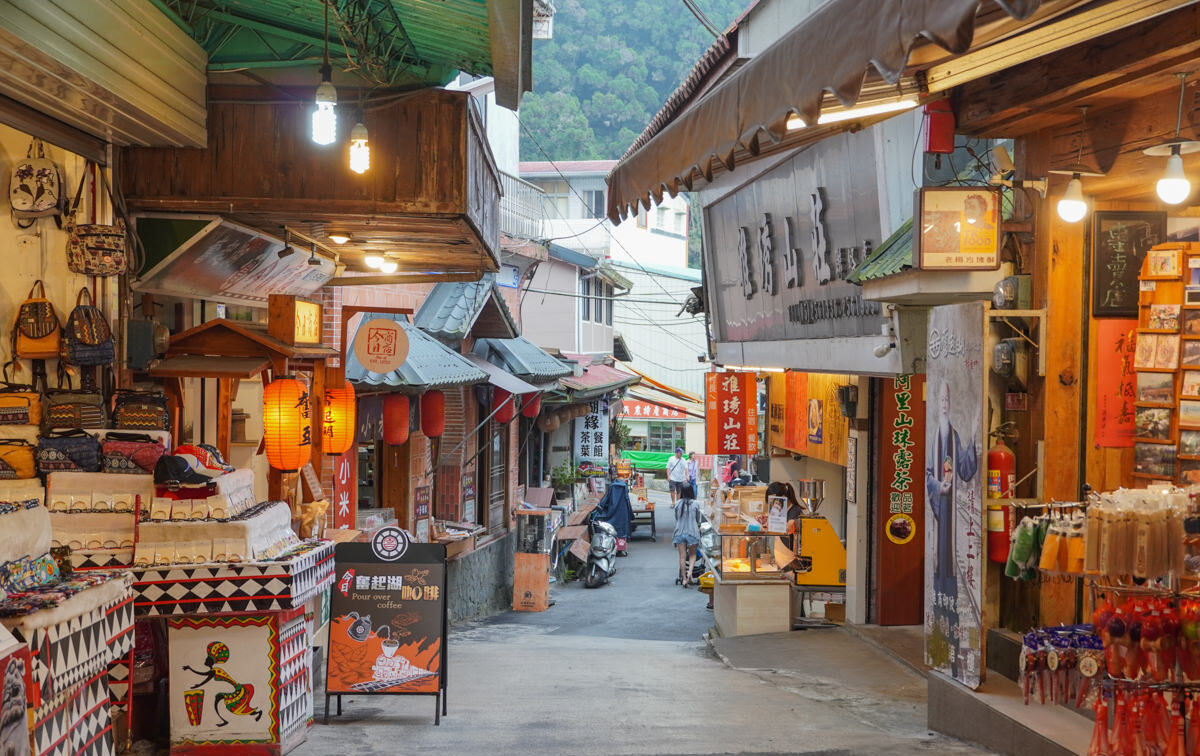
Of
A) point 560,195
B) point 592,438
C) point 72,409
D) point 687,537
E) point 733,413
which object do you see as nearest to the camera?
point 72,409

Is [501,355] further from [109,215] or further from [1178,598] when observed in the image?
[1178,598]

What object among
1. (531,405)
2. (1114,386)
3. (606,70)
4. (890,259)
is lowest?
(531,405)

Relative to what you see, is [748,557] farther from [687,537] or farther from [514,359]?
[514,359]

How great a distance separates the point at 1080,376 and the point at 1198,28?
2920 millimetres

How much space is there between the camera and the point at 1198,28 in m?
5.71

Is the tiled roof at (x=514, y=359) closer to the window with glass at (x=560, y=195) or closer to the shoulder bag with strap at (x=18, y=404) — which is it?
the shoulder bag with strap at (x=18, y=404)

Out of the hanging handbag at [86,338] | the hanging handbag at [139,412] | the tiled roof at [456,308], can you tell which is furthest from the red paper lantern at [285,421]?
the tiled roof at [456,308]

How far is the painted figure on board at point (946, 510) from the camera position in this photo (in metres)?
8.10

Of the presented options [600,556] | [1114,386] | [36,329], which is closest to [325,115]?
[36,329]

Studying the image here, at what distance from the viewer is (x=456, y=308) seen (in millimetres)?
19578

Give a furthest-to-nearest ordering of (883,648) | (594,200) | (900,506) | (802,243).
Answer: (594,200) → (802,243) → (900,506) → (883,648)

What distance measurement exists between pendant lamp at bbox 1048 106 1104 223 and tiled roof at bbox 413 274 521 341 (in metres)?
12.1

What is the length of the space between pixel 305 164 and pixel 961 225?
5283 millimetres

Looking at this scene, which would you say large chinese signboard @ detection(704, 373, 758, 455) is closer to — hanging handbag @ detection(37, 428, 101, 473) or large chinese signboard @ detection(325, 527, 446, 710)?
large chinese signboard @ detection(325, 527, 446, 710)
